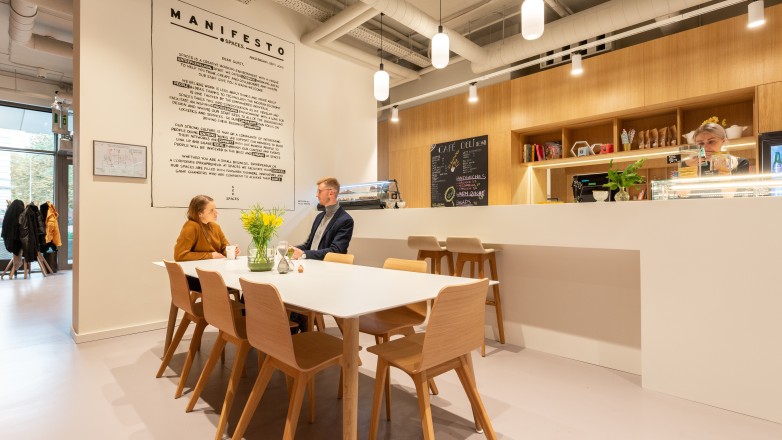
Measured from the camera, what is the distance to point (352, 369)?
1448 millimetres

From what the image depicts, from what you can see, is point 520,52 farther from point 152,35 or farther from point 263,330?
point 263,330

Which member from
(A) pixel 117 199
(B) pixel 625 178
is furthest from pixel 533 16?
(A) pixel 117 199

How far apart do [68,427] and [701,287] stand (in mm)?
3497

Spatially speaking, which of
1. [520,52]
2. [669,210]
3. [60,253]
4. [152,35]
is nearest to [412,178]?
[520,52]

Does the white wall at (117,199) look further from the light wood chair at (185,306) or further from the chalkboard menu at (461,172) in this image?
the chalkboard menu at (461,172)

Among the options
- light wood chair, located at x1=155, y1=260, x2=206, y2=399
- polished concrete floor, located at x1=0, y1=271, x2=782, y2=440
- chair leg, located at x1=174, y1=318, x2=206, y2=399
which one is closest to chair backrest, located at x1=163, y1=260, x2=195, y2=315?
light wood chair, located at x1=155, y1=260, x2=206, y2=399

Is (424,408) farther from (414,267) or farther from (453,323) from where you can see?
(414,267)

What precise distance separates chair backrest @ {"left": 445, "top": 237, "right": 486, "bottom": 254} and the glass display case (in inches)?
41.1

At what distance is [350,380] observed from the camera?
1444 millimetres

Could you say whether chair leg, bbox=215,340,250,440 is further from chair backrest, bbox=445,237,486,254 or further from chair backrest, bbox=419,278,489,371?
chair backrest, bbox=445,237,486,254

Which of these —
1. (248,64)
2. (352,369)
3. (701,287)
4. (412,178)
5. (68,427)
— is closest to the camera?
(352,369)

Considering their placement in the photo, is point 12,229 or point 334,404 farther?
point 12,229

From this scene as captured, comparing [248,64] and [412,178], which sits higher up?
[248,64]

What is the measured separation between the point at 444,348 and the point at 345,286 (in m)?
0.53
